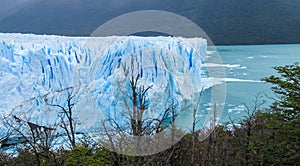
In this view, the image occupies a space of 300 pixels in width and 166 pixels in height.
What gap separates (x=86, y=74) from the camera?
27.2 feet

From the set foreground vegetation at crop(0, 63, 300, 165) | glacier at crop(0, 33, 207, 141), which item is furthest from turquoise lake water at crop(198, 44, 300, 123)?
foreground vegetation at crop(0, 63, 300, 165)

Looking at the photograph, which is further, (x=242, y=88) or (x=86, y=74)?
(x=242, y=88)

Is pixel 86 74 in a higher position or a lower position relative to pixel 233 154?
higher

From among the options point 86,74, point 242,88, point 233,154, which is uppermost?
point 86,74

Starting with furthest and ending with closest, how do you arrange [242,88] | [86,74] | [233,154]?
[242,88] < [86,74] < [233,154]

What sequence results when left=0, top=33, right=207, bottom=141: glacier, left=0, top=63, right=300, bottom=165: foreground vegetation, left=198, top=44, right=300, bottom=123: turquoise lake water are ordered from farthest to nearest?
left=198, top=44, right=300, bottom=123: turquoise lake water
left=0, top=33, right=207, bottom=141: glacier
left=0, top=63, right=300, bottom=165: foreground vegetation

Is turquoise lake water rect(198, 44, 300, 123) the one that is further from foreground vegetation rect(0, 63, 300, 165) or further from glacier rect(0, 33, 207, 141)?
foreground vegetation rect(0, 63, 300, 165)

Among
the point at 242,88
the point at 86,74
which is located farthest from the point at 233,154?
the point at 242,88

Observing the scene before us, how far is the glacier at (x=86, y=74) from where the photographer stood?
7.38m

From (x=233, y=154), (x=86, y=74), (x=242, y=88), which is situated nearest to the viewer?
(x=233, y=154)

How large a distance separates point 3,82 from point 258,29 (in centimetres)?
2372

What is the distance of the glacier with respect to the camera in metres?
7.38

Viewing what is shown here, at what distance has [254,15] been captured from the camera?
29719 millimetres

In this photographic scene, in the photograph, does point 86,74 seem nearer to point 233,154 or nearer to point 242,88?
point 233,154
